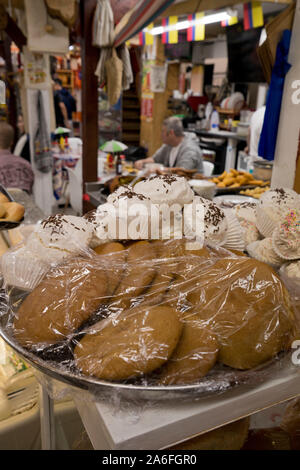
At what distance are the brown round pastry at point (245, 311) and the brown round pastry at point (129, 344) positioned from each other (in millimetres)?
93

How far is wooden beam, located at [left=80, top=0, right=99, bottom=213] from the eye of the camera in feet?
11.6

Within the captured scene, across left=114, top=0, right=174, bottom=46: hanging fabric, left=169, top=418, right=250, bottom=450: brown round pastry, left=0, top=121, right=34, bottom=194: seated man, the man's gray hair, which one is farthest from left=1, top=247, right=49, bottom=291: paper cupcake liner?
the man's gray hair

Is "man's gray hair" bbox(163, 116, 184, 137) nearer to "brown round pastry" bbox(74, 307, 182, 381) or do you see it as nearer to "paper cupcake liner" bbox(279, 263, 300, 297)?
"paper cupcake liner" bbox(279, 263, 300, 297)

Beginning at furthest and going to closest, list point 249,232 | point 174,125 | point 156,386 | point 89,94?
point 174,125 < point 89,94 < point 249,232 < point 156,386

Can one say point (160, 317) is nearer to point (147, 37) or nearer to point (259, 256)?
point (259, 256)

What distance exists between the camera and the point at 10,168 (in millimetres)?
3617

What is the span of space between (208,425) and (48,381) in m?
0.33

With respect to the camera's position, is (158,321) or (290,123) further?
(290,123)

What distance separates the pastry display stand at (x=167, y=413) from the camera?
0.64 meters

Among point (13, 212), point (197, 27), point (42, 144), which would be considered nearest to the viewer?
point (13, 212)

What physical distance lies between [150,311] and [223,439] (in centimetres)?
34

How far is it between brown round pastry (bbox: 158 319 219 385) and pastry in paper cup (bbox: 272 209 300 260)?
0.47 meters

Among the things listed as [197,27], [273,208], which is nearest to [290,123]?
[273,208]

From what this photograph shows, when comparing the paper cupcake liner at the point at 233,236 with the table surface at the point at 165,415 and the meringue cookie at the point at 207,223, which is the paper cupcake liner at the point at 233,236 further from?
A: the table surface at the point at 165,415
